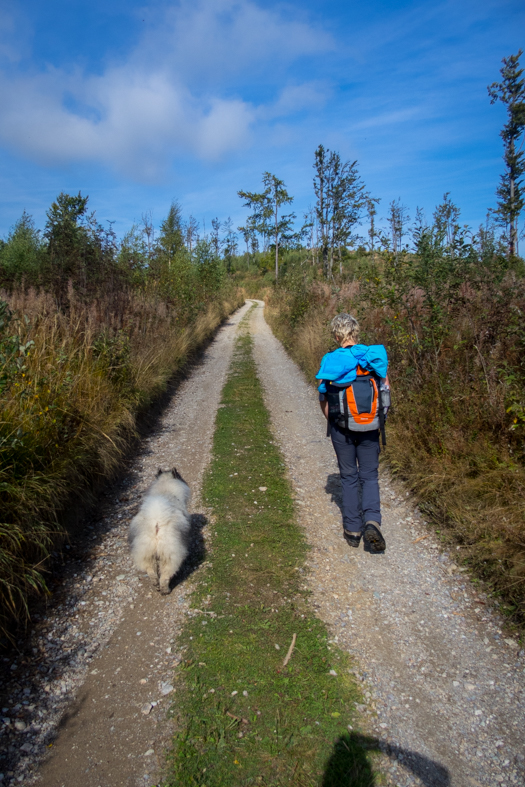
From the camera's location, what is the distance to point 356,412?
3.80m

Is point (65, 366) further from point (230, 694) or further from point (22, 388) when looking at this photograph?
point (230, 694)

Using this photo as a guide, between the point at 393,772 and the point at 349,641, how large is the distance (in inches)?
34.1

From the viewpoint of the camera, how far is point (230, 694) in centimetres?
253

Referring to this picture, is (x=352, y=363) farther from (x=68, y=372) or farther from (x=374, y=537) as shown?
(x=68, y=372)

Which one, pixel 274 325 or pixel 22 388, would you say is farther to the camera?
pixel 274 325

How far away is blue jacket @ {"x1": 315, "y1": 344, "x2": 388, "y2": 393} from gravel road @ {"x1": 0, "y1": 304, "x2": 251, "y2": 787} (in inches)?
85.8

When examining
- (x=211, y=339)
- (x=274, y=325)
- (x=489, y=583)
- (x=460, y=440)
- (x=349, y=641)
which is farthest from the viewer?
(x=274, y=325)

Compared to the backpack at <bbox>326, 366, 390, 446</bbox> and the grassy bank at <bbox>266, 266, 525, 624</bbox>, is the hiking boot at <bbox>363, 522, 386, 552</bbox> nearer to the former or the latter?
the grassy bank at <bbox>266, 266, 525, 624</bbox>

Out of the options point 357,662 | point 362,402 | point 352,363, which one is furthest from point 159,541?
point 352,363

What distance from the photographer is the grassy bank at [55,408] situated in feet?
10.9

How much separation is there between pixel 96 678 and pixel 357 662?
176 cm

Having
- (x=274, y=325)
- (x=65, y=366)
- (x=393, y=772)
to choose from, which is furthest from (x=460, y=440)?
(x=274, y=325)

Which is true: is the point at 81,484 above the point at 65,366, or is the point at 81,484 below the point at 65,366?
below

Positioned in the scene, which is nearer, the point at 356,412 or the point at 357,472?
the point at 356,412
